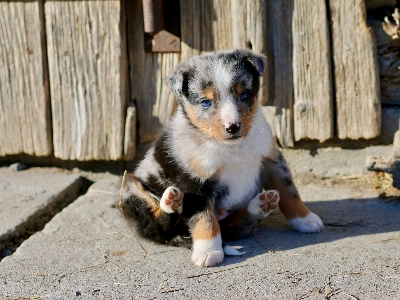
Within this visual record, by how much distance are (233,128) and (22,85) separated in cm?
281

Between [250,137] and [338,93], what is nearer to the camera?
[250,137]

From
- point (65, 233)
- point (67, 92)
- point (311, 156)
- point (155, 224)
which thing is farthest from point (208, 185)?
point (67, 92)

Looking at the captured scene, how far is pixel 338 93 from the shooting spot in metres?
5.57

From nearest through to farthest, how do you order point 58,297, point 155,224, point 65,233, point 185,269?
point 58,297 < point 185,269 < point 155,224 < point 65,233

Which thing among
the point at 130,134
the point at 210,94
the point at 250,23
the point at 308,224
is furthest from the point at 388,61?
the point at 130,134

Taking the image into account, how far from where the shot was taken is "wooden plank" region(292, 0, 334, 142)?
17.9 feet

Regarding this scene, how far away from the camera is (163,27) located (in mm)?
5582

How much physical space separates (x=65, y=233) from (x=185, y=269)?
4.14 feet

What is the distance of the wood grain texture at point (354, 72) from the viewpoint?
539cm

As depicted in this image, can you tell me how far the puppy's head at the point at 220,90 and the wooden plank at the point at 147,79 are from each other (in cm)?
137

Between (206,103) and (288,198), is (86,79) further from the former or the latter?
(288,198)

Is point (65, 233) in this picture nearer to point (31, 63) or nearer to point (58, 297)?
Result: point (58, 297)

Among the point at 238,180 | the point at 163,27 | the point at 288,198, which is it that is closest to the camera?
the point at 238,180

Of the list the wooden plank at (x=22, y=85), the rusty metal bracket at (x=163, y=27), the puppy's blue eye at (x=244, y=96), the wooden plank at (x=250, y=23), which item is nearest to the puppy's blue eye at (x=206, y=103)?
the puppy's blue eye at (x=244, y=96)
